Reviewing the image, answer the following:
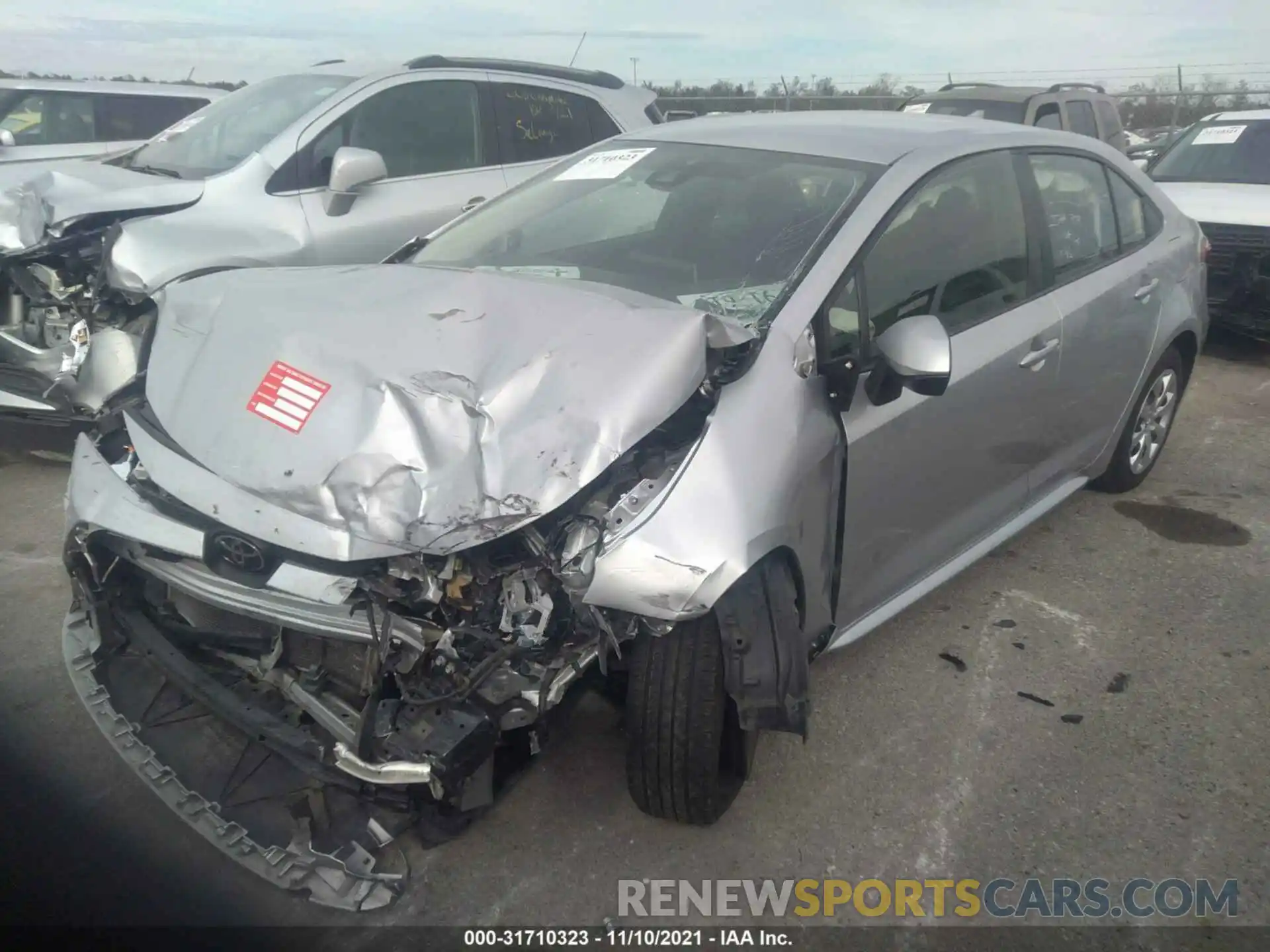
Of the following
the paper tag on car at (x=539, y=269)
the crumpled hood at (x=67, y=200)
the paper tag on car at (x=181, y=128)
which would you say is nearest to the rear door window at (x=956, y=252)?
the paper tag on car at (x=539, y=269)

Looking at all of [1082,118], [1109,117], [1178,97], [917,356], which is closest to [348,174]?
[917,356]

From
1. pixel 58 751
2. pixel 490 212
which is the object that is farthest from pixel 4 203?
pixel 58 751

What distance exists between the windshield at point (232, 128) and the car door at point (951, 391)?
363 cm

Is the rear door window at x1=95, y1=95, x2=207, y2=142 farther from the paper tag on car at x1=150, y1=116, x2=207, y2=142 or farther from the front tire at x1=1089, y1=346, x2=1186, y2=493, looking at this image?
the front tire at x1=1089, y1=346, x2=1186, y2=493

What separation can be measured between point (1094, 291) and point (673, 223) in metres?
1.67

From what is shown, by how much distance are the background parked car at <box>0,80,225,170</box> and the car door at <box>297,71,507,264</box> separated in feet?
13.8

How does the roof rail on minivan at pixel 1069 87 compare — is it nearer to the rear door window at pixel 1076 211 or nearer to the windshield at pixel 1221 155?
the windshield at pixel 1221 155

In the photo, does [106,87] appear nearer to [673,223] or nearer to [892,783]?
[673,223]

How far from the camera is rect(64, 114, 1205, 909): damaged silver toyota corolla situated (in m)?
2.15

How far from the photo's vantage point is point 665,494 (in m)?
2.17

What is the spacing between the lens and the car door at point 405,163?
502 cm

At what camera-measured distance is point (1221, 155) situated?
806cm

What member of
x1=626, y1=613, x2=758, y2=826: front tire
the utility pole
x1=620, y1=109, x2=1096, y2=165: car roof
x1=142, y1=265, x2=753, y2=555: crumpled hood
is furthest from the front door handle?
the utility pole

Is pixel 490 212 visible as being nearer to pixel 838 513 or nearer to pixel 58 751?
pixel 838 513
